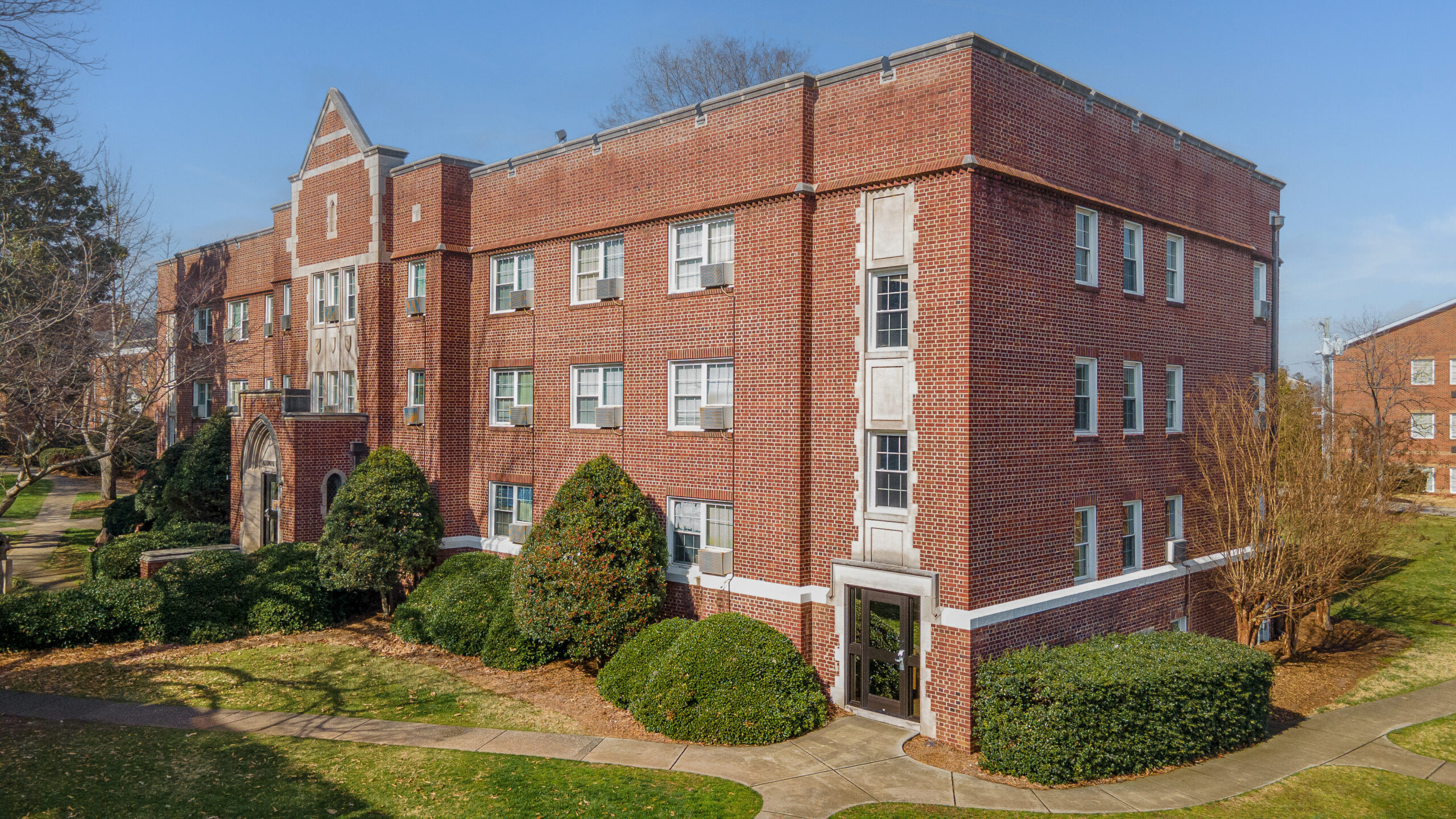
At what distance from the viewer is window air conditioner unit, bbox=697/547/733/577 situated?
17.6 meters

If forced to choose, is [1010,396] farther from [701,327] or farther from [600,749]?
[600,749]

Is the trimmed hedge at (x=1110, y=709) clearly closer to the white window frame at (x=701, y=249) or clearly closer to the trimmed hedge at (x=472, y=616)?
the white window frame at (x=701, y=249)

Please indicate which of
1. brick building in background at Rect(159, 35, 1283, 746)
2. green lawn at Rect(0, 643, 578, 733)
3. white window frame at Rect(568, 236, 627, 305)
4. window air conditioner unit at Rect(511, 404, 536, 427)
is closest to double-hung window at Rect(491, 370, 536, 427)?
brick building in background at Rect(159, 35, 1283, 746)

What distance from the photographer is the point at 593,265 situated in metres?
20.8

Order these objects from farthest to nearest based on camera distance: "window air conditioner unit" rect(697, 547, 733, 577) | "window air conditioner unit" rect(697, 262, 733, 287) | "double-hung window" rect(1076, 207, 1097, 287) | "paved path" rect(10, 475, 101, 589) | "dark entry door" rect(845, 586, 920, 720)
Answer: "paved path" rect(10, 475, 101, 589) < "window air conditioner unit" rect(697, 262, 733, 287) < "window air conditioner unit" rect(697, 547, 733, 577) < "double-hung window" rect(1076, 207, 1097, 287) < "dark entry door" rect(845, 586, 920, 720)

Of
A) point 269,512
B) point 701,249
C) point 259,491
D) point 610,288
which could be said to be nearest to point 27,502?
point 259,491

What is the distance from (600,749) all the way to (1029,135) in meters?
12.8

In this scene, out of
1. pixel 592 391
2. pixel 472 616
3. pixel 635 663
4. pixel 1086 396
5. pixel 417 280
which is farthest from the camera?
pixel 417 280

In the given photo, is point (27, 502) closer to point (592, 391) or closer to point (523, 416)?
point (523, 416)

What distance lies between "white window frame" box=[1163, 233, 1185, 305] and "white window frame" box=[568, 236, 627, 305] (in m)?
12.0

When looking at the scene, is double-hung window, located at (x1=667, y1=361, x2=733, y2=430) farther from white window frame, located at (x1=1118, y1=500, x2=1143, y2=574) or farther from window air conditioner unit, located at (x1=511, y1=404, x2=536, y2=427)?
white window frame, located at (x1=1118, y1=500, x2=1143, y2=574)

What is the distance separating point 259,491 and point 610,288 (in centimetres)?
1385

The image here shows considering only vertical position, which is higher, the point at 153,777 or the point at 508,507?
the point at 508,507

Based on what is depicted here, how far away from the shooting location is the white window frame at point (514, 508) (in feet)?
72.1
